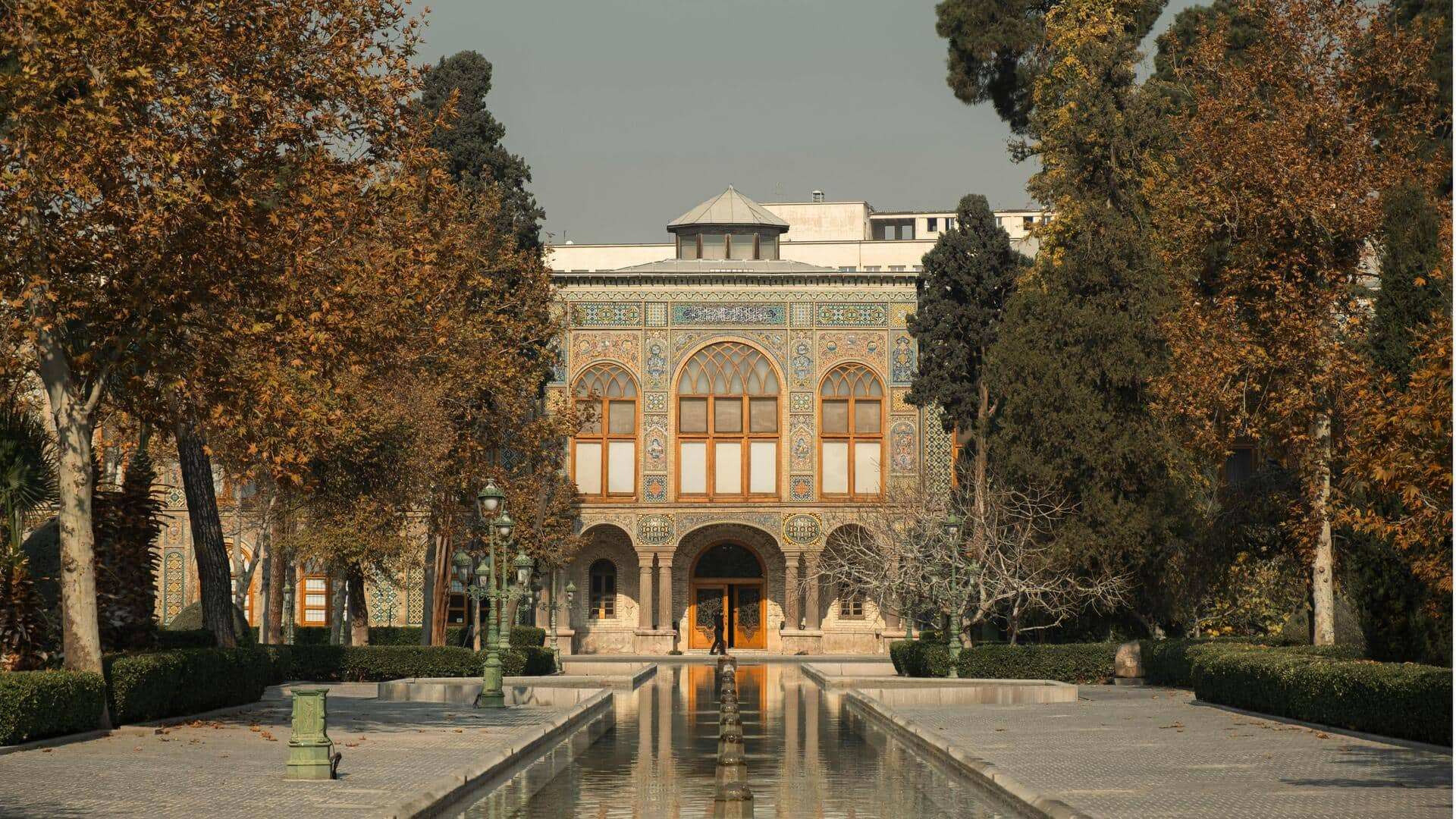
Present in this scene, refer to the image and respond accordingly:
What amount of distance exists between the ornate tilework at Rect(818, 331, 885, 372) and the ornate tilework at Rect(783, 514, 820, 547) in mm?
4429

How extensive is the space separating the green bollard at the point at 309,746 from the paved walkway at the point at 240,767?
0.55 ft

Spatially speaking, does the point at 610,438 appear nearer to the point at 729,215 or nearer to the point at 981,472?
the point at 729,215

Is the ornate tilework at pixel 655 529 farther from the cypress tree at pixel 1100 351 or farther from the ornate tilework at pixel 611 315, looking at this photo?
the cypress tree at pixel 1100 351

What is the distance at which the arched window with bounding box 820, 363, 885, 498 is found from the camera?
Result: 185 ft

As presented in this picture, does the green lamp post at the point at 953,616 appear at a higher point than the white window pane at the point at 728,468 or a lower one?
lower

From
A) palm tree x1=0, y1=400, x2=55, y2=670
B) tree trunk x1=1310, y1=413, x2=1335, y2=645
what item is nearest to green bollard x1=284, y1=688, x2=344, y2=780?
palm tree x1=0, y1=400, x2=55, y2=670

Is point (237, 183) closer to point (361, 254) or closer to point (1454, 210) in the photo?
point (361, 254)

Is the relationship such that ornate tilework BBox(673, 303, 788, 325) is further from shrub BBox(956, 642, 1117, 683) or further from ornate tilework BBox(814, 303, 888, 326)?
shrub BBox(956, 642, 1117, 683)

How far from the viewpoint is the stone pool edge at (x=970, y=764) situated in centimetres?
1262

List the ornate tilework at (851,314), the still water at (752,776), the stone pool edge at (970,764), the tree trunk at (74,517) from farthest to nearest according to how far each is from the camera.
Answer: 1. the ornate tilework at (851,314)
2. the tree trunk at (74,517)
3. the still water at (752,776)
4. the stone pool edge at (970,764)

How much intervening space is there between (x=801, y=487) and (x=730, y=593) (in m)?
4.80

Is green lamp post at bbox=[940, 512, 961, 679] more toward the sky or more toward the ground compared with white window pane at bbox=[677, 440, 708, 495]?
more toward the ground

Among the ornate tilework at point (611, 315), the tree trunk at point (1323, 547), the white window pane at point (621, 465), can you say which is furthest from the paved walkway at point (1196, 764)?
the ornate tilework at point (611, 315)

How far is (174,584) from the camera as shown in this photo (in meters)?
55.9
